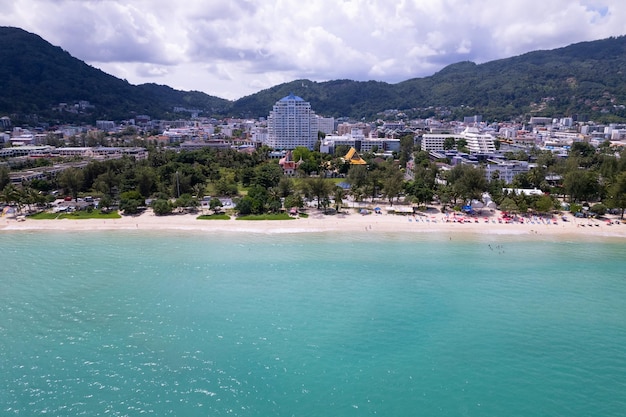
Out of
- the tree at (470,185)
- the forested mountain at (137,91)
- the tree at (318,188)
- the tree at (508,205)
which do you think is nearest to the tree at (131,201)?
the tree at (318,188)

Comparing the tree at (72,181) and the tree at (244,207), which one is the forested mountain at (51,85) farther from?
the tree at (244,207)

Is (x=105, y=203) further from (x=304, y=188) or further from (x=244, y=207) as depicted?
(x=304, y=188)

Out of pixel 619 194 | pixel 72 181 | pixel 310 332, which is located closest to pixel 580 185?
pixel 619 194

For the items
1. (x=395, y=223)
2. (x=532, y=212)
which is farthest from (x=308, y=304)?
(x=532, y=212)

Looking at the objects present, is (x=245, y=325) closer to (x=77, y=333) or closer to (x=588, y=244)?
(x=77, y=333)

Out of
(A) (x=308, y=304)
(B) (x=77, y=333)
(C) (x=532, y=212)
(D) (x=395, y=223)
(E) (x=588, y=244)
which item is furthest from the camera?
(C) (x=532, y=212)

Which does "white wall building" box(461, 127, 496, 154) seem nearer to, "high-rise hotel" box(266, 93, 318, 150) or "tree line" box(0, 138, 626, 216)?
"tree line" box(0, 138, 626, 216)
